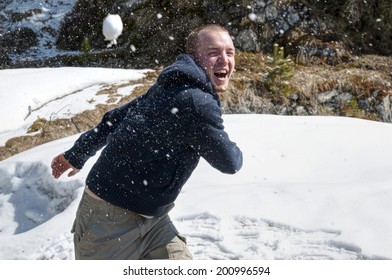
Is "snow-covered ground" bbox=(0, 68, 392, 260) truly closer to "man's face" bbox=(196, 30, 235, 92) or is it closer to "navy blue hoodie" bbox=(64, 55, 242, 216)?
"navy blue hoodie" bbox=(64, 55, 242, 216)

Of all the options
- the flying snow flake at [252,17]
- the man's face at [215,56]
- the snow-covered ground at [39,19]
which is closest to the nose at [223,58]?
the man's face at [215,56]

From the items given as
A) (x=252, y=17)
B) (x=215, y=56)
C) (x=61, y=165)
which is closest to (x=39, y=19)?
(x=252, y=17)

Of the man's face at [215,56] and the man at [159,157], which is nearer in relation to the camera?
the man at [159,157]

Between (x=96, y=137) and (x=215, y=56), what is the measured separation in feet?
2.55

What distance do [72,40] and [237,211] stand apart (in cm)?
1104

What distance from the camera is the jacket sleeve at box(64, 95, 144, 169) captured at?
2682 mm

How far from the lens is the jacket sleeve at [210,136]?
221 centimetres

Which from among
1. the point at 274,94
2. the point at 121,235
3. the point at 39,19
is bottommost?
the point at 39,19

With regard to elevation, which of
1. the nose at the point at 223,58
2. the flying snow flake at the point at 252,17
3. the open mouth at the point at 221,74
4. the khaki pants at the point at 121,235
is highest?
the nose at the point at 223,58

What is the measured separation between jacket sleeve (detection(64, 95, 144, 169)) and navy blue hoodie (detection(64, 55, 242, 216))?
253 mm

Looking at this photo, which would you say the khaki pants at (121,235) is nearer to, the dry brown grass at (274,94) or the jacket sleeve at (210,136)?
the jacket sleeve at (210,136)

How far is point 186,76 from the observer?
2.26 m

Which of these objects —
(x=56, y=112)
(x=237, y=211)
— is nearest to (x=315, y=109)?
(x=56, y=112)

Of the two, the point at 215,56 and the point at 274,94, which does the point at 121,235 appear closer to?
the point at 215,56
